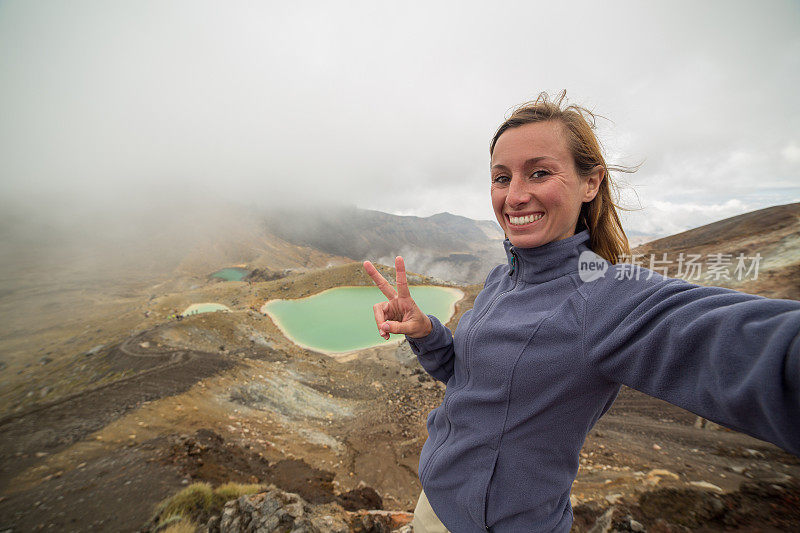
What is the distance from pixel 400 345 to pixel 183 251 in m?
54.4

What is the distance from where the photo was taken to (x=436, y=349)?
184 centimetres

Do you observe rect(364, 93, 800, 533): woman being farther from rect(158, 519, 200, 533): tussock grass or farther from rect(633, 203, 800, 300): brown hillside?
rect(633, 203, 800, 300): brown hillside

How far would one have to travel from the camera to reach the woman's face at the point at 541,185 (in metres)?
1.38

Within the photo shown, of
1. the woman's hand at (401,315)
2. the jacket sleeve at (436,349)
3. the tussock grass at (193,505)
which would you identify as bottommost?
the tussock grass at (193,505)

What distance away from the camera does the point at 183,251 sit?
51.2 m

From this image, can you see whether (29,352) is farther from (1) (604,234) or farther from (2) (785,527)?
(2) (785,527)

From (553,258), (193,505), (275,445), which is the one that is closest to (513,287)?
(553,258)

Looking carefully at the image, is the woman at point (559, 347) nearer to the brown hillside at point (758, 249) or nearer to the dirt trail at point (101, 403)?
the brown hillside at point (758, 249)

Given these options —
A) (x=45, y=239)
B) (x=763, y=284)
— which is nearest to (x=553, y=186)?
(x=763, y=284)

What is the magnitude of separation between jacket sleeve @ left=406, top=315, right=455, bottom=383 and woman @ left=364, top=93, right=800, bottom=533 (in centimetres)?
1

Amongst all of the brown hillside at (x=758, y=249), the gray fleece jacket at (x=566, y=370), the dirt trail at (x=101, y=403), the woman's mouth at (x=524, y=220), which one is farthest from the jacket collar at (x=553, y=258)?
the dirt trail at (x=101, y=403)

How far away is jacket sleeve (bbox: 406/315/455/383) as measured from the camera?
1797 mm

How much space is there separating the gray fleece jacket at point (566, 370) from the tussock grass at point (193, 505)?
3261 mm

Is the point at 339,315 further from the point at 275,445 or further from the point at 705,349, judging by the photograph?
the point at 705,349
